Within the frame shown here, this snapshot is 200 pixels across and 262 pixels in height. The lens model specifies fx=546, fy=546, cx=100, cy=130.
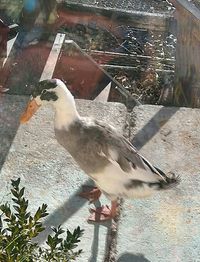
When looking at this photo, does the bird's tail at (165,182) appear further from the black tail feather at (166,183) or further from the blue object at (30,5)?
the blue object at (30,5)

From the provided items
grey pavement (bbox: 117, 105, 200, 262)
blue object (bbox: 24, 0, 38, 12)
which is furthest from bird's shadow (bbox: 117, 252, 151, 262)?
blue object (bbox: 24, 0, 38, 12)

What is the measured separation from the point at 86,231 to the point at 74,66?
2220mm

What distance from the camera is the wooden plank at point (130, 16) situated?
20.8ft

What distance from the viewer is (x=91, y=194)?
3795 millimetres

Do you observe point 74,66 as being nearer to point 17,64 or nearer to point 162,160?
point 17,64

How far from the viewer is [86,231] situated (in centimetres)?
356

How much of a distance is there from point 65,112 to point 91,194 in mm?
714

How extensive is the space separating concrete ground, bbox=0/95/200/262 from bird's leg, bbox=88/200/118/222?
0.05 m

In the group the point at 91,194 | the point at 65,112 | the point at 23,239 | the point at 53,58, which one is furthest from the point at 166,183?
the point at 53,58

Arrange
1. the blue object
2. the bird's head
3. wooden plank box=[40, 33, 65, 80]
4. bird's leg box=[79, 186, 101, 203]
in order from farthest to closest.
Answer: the blue object, wooden plank box=[40, 33, 65, 80], bird's leg box=[79, 186, 101, 203], the bird's head

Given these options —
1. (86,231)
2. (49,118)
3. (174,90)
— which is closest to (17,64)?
(49,118)

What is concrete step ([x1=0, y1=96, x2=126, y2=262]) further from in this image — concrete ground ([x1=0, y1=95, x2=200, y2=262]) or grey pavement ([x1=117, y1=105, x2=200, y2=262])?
grey pavement ([x1=117, y1=105, x2=200, y2=262])

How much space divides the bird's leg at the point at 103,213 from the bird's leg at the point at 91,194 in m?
0.12

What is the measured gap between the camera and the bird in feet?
10.9
